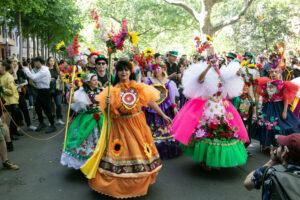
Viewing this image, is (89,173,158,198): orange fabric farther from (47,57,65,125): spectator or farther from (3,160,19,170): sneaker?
(47,57,65,125): spectator

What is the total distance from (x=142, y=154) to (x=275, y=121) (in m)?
3.51

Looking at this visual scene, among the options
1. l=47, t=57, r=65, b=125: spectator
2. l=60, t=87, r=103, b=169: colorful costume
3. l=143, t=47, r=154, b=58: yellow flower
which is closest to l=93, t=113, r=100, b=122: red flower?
l=60, t=87, r=103, b=169: colorful costume

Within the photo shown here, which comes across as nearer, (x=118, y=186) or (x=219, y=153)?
(x=118, y=186)

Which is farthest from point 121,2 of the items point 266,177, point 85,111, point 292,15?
point 266,177

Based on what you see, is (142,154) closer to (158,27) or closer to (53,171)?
(53,171)

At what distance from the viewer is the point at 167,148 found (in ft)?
18.7

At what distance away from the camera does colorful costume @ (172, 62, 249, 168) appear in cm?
439

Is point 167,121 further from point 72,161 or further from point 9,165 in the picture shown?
point 9,165

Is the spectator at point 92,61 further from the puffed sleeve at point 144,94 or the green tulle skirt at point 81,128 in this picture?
the puffed sleeve at point 144,94

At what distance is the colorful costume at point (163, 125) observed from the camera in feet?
18.7

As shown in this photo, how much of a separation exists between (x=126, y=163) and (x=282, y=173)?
2.22 metres

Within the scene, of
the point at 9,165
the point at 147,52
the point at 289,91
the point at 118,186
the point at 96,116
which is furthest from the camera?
the point at 147,52

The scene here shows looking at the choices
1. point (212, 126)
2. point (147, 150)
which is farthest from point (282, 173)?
point (212, 126)

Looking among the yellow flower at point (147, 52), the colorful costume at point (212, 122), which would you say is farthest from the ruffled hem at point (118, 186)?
the yellow flower at point (147, 52)
